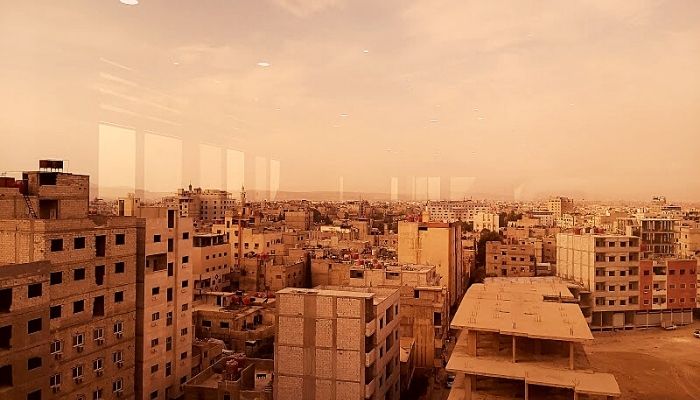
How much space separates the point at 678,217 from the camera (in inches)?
795

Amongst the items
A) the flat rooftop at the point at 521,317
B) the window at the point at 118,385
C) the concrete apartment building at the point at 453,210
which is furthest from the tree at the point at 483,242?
the window at the point at 118,385

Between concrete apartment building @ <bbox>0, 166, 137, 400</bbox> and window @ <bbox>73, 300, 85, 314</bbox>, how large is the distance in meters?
0.02

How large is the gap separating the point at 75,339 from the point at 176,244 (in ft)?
9.40

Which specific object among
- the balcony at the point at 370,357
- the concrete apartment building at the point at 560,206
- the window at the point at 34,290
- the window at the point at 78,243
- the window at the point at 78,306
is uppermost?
the concrete apartment building at the point at 560,206

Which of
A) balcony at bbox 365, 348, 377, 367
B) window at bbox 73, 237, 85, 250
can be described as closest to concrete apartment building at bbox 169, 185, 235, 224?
window at bbox 73, 237, 85, 250

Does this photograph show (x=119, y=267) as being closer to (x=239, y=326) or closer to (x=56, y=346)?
(x=56, y=346)

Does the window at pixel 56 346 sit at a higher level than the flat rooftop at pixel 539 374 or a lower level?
higher

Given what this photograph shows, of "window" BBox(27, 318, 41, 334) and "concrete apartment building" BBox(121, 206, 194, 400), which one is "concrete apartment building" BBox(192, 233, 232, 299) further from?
"window" BBox(27, 318, 41, 334)

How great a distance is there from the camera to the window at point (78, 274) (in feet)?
27.2

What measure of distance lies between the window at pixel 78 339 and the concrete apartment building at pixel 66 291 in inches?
0.6

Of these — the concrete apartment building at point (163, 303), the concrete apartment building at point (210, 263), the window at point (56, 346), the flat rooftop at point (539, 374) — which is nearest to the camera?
the flat rooftop at point (539, 374)

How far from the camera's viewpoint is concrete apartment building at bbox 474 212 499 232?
99.6ft

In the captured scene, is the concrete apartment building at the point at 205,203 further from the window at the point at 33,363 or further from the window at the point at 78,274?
the window at the point at 33,363

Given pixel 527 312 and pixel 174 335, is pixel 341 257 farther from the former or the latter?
pixel 527 312
